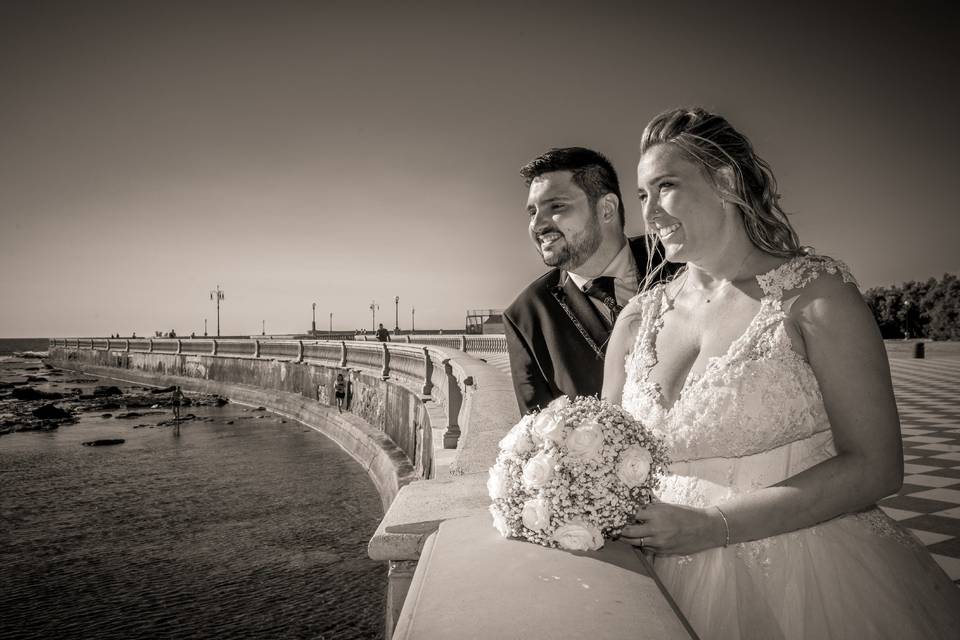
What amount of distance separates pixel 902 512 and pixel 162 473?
13.1m

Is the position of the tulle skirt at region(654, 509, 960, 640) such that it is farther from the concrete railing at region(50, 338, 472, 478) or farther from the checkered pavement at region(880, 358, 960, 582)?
the concrete railing at region(50, 338, 472, 478)

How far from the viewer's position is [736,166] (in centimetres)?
179

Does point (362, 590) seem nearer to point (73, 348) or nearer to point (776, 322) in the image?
point (776, 322)

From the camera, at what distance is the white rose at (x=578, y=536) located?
134 centimetres

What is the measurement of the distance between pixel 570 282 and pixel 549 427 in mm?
1265

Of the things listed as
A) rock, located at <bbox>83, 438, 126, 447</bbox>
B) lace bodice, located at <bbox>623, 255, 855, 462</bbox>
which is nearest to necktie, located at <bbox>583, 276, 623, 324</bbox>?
lace bodice, located at <bbox>623, 255, 855, 462</bbox>

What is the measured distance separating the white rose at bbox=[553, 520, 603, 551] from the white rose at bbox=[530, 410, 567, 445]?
0.21 meters

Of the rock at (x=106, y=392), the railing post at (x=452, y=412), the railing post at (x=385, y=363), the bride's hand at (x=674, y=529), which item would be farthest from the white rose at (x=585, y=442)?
the rock at (x=106, y=392)

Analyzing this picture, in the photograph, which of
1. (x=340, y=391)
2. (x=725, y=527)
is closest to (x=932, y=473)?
(x=725, y=527)

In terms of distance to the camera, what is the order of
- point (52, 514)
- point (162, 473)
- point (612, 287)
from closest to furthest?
point (612, 287), point (52, 514), point (162, 473)

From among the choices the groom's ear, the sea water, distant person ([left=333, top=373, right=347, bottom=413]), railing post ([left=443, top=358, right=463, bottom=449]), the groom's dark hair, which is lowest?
the sea water

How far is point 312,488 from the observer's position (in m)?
10.8

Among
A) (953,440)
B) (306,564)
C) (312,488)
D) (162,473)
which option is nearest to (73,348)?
(162,473)

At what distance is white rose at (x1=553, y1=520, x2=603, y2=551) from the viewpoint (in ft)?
4.41
